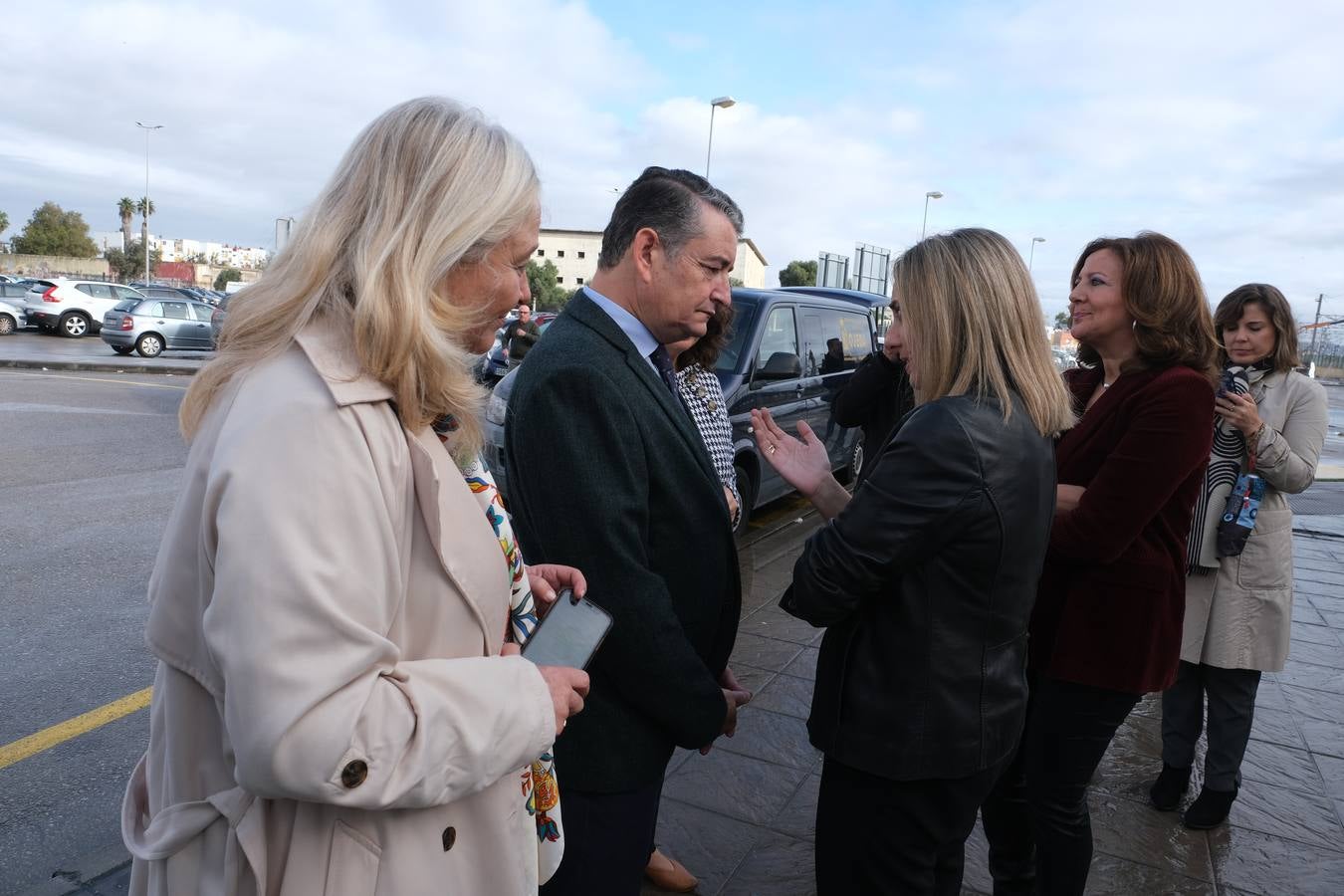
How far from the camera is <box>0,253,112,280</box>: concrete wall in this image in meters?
52.2

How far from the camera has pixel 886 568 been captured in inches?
71.7

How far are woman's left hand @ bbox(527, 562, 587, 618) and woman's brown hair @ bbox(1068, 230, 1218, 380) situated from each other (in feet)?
5.98

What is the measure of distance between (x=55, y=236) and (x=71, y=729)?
269 feet

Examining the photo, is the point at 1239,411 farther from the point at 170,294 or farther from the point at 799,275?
the point at 799,275

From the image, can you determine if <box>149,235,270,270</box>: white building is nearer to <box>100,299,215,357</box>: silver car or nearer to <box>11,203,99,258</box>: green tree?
<box>11,203,99,258</box>: green tree

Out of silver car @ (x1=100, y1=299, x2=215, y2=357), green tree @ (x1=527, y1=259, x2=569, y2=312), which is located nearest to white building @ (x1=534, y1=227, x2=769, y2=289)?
green tree @ (x1=527, y1=259, x2=569, y2=312)

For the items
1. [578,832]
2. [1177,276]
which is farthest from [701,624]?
[1177,276]

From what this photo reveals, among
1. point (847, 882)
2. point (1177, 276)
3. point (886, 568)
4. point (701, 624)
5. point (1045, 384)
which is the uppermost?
point (1177, 276)

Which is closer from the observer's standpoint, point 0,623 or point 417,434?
point 417,434

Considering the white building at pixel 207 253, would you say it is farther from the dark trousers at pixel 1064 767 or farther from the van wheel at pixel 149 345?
the dark trousers at pixel 1064 767

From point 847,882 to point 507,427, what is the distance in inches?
48.3

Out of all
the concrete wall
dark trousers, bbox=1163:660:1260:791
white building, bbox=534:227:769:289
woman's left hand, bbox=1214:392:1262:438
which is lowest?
dark trousers, bbox=1163:660:1260:791

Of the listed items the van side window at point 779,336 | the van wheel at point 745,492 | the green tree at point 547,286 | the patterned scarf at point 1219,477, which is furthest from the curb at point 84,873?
the green tree at point 547,286

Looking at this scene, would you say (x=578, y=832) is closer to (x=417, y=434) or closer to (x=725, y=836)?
(x=417, y=434)
